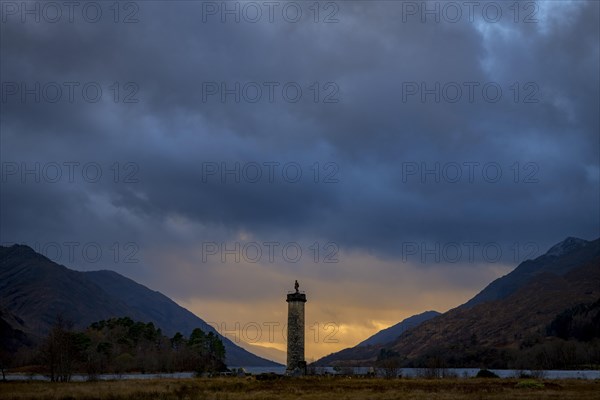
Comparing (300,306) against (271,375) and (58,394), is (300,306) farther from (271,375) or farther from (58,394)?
(58,394)

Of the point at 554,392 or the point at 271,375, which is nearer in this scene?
the point at 554,392

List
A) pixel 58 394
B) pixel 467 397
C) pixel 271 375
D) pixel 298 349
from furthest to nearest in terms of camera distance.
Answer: pixel 298 349, pixel 271 375, pixel 58 394, pixel 467 397

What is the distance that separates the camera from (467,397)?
54.2 metres

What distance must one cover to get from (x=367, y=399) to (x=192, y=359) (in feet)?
467

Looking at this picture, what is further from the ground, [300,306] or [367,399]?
[300,306]

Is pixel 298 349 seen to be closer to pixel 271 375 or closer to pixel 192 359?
pixel 271 375

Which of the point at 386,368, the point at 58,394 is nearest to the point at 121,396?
the point at 58,394

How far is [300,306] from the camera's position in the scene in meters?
101

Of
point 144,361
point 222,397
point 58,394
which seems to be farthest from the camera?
point 144,361

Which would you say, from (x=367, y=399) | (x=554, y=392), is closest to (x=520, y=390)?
(x=554, y=392)

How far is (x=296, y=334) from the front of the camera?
99.2 metres

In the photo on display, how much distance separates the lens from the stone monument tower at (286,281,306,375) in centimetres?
9850

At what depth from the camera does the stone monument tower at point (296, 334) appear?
98.5 m

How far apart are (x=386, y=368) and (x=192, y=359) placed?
3952 inches
